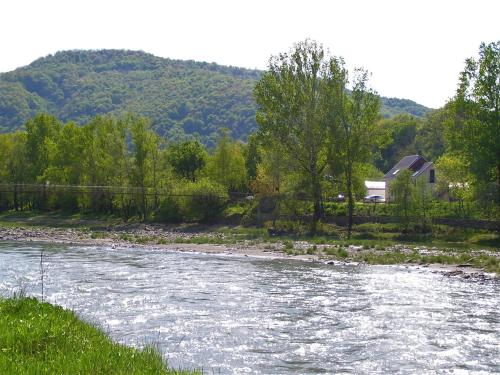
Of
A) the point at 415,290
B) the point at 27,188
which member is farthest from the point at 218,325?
the point at 27,188

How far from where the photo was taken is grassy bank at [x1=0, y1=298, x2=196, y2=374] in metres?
10.9

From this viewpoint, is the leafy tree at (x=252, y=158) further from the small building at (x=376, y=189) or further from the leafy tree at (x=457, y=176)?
the leafy tree at (x=457, y=176)

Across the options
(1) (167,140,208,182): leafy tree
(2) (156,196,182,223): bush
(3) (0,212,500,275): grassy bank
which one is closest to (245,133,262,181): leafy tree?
(1) (167,140,208,182): leafy tree

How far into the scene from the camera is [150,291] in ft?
82.7

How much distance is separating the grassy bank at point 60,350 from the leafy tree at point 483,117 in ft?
121

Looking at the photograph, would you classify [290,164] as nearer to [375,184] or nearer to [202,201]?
[202,201]

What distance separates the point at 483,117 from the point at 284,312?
3129 cm

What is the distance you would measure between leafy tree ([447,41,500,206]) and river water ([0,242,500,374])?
1665 centimetres

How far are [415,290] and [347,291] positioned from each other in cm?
285

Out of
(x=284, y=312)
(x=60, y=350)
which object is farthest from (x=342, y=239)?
(x=60, y=350)

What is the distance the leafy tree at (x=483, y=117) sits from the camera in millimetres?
45281

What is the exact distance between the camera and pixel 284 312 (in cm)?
2108

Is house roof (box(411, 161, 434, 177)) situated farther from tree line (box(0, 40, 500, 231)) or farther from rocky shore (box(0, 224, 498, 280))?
rocky shore (box(0, 224, 498, 280))

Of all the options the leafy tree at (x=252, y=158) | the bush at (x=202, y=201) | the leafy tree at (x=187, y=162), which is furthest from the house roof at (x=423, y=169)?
the bush at (x=202, y=201)
